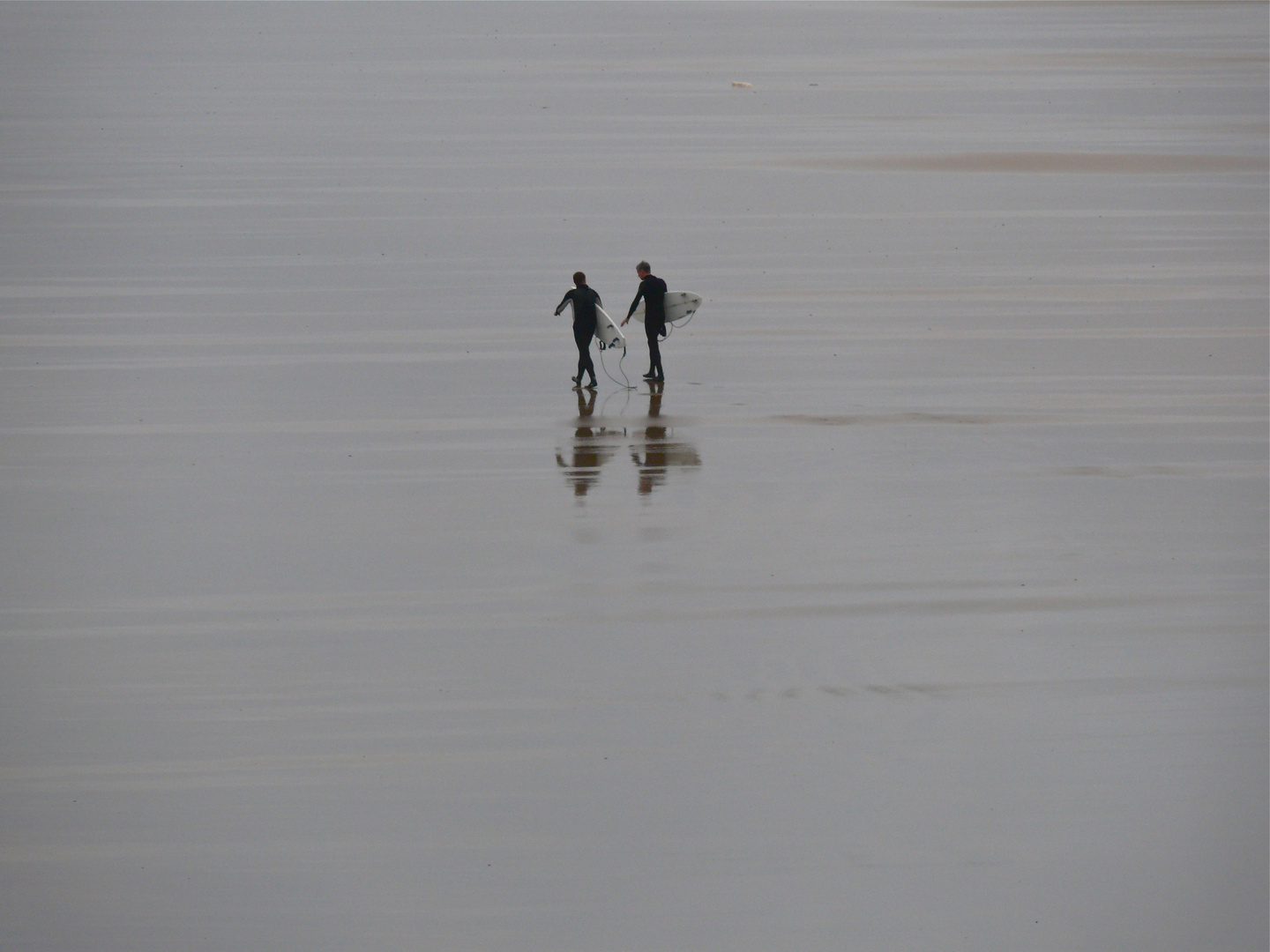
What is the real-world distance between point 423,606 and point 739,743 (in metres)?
2.88

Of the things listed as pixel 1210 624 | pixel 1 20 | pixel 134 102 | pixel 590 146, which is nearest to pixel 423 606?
pixel 1210 624

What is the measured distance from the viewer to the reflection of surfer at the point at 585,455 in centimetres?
1354

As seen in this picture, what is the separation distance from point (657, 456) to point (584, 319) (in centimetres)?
260

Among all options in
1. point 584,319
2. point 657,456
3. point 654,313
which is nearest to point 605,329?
point 584,319

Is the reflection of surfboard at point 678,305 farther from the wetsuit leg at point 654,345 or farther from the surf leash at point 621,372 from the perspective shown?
the surf leash at point 621,372

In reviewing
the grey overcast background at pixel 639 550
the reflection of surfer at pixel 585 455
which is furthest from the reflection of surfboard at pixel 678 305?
the reflection of surfer at pixel 585 455

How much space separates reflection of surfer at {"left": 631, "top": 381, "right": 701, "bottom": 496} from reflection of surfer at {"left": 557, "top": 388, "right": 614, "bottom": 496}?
13.0 inches

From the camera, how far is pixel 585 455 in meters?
14.2

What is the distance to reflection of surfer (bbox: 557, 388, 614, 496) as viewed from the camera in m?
13.5

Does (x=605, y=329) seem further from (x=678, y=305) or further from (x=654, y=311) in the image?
(x=678, y=305)

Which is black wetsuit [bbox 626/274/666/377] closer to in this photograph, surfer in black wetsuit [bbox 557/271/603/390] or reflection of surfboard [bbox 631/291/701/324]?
reflection of surfboard [bbox 631/291/701/324]

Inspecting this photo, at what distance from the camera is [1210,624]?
10.7 m

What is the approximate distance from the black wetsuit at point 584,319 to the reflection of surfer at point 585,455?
675 mm

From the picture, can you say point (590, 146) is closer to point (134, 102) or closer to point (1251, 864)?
point (134, 102)
